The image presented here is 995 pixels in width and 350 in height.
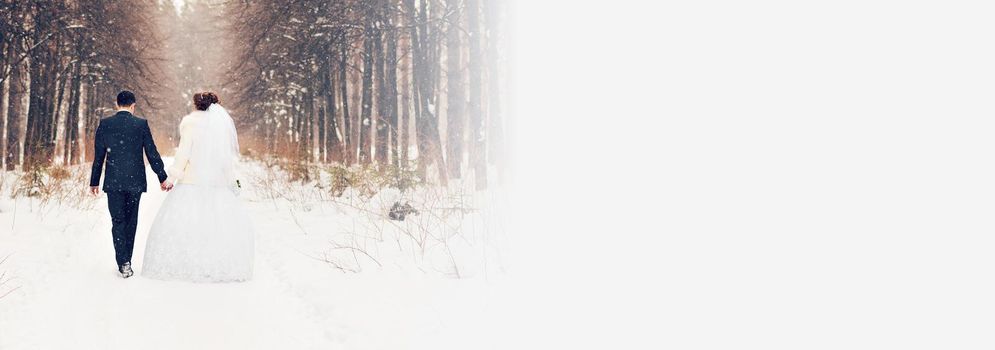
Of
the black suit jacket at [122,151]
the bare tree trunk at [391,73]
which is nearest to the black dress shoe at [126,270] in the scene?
the black suit jacket at [122,151]

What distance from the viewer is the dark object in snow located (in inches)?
383

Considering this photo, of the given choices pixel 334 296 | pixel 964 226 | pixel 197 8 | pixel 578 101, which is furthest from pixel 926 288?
pixel 197 8

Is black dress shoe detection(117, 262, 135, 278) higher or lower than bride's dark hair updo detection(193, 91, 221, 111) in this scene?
Answer: lower

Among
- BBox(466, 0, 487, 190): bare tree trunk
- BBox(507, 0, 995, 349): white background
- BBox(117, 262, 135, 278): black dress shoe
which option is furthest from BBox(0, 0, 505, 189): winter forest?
BBox(507, 0, 995, 349): white background

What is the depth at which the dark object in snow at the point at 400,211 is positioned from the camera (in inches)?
383

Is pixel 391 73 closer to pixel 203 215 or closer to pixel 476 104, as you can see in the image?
pixel 476 104

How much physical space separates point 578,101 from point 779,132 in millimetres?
848

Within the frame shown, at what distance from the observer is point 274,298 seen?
5.78 metres

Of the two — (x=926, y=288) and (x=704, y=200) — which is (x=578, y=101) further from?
(x=926, y=288)

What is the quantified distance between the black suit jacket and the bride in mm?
291

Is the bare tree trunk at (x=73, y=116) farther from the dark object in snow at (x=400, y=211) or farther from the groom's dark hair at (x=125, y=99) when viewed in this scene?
the groom's dark hair at (x=125, y=99)

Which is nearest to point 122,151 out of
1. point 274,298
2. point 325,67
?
point 274,298

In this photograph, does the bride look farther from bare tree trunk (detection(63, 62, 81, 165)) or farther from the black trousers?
bare tree trunk (detection(63, 62, 81, 165))

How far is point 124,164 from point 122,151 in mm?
130
